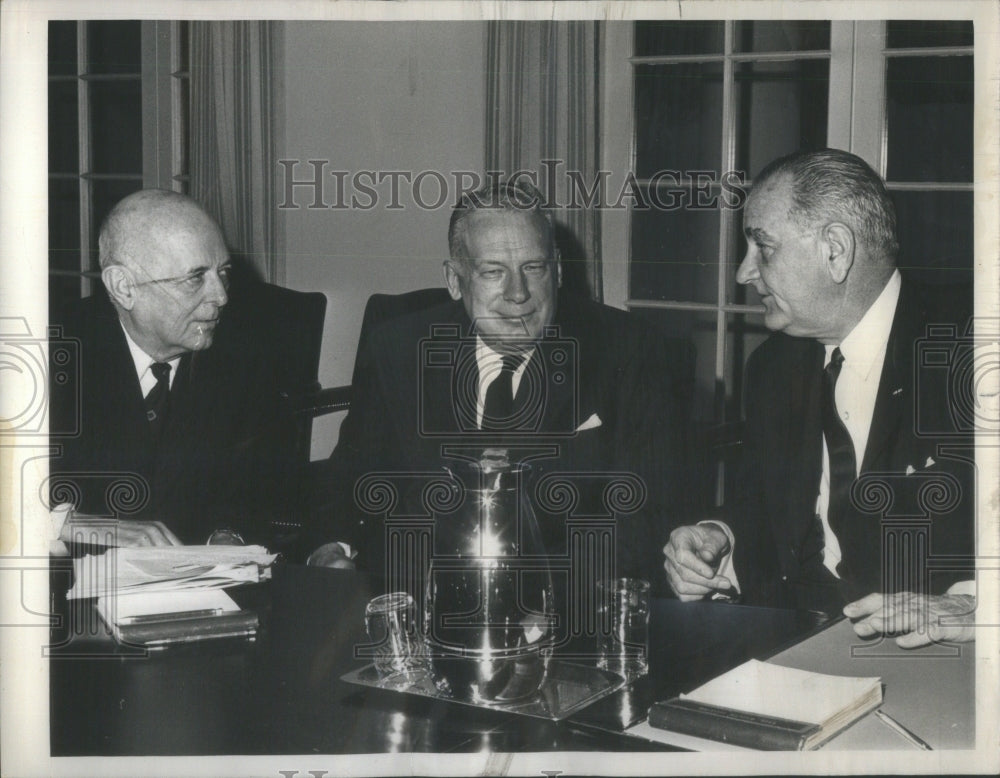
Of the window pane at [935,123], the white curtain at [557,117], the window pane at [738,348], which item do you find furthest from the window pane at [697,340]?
the window pane at [935,123]

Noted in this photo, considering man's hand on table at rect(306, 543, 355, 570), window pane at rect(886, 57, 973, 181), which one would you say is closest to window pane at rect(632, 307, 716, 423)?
window pane at rect(886, 57, 973, 181)

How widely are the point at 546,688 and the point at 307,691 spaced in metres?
0.27

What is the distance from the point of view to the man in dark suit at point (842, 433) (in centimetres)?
148

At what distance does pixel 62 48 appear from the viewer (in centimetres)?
145

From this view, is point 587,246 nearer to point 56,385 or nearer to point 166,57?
point 166,57

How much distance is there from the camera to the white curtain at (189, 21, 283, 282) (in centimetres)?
147

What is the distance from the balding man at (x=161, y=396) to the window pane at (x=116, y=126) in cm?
5

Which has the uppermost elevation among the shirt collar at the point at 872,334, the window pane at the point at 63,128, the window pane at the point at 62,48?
the window pane at the point at 62,48

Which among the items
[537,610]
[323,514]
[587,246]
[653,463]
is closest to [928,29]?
[587,246]

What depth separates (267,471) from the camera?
60.1 inches

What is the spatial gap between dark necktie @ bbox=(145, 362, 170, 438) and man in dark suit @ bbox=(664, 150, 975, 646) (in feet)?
2.64

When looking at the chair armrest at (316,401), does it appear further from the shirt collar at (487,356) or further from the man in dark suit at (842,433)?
the man in dark suit at (842,433)

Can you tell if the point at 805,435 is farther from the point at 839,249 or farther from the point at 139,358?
the point at 139,358

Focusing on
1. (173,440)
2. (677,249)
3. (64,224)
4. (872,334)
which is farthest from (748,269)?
(64,224)
